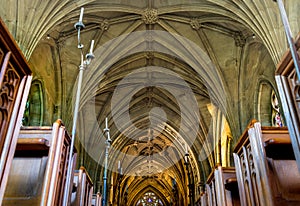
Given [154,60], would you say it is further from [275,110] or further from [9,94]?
[9,94]

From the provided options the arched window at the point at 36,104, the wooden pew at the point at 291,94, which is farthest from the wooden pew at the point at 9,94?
the arched window at the point at 36,104

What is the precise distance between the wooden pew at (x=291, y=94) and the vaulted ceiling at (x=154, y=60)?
6.07 metres

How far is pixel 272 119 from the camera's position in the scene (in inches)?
478

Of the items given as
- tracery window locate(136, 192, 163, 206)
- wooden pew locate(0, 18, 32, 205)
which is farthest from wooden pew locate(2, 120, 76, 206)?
tracery window locate(136, 192, 163, 206)

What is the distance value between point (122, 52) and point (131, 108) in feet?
18.8

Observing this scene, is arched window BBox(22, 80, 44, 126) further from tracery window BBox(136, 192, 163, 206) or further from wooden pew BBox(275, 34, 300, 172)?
tracery window BBox(136, 192, 163, 206)

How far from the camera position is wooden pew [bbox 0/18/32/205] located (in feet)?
8.63

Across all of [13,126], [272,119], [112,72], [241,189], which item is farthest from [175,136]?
[13,126]

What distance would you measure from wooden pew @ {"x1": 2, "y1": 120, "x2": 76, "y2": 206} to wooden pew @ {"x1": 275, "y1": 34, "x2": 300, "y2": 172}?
2829 millimetres

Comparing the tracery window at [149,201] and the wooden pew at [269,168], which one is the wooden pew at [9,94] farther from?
the tracery window at [149,201]

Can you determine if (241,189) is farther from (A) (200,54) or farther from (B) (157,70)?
(B) (157,70)

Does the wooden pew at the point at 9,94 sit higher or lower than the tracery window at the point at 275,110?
lower

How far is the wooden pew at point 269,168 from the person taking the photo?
3.95 m

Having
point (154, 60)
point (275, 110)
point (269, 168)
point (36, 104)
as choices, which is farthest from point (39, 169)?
point (154, 60)
